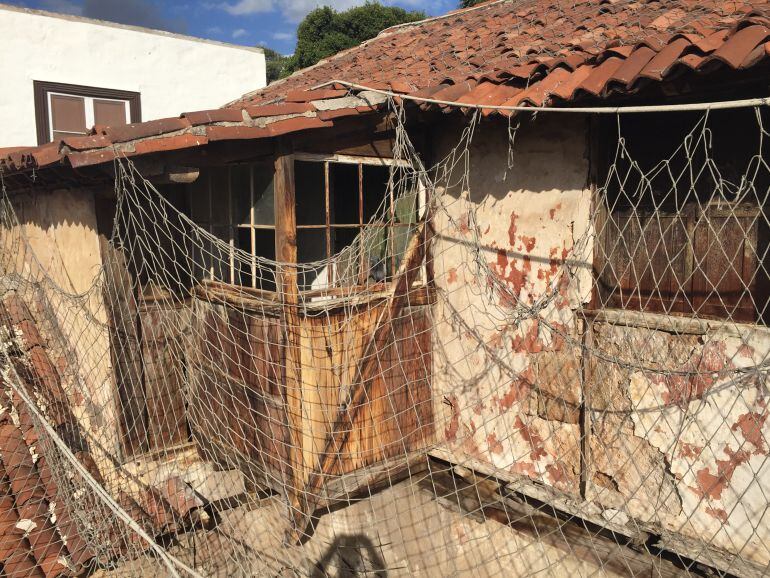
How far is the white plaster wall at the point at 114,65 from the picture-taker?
7.54 m

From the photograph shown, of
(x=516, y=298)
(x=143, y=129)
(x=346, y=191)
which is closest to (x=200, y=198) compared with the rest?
(x=346, y=191)

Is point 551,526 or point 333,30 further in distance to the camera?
point 333,30

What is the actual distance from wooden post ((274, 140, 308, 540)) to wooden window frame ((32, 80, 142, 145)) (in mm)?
5825

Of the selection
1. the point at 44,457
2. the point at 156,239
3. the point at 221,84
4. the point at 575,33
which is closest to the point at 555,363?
the point at 575,33

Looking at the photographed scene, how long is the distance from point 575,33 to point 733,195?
1.47 metres

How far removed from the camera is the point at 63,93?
26.2ft

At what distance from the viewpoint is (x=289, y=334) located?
3.74m

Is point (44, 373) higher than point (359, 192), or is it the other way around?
point (359, 192)

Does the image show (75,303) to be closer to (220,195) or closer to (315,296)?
(220,195)

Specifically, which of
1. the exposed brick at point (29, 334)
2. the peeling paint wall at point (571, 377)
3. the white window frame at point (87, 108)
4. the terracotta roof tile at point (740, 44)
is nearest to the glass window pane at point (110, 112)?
the white window frame at point (87, 108)

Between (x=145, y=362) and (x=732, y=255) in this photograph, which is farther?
(x=145, y=362)

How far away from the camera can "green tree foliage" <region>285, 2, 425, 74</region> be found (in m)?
17.2

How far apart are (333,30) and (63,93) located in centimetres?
1127

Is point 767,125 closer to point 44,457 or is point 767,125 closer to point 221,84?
point 44,457
